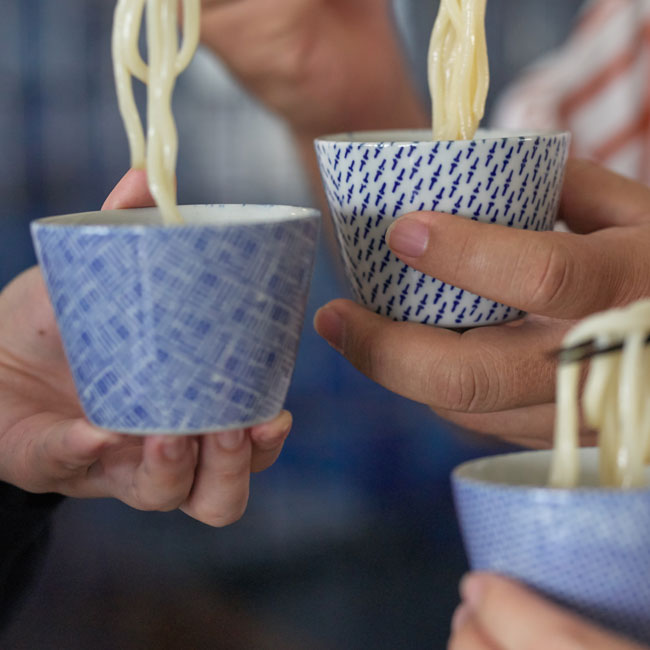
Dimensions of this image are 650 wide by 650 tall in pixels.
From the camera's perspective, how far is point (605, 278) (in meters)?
0.55

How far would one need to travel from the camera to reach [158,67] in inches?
18.5

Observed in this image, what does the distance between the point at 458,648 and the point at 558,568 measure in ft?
0.17

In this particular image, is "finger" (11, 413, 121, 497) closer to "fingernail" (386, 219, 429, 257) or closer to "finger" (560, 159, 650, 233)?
"fingernail" (386, 219, 429, 257)

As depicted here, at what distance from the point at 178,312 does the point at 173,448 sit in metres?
0.08

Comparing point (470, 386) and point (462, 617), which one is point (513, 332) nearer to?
point (470, 386)

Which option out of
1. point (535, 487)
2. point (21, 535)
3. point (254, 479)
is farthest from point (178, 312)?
point (254, 479)

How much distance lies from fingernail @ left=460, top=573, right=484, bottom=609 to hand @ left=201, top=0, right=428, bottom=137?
0.85 meters

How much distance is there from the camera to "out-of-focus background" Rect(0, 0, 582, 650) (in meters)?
0.56

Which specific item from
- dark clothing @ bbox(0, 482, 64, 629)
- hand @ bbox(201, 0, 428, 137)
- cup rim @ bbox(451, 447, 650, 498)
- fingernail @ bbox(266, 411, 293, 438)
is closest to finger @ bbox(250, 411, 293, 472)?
fingernail @ bbox(266, 411, 293, 438)

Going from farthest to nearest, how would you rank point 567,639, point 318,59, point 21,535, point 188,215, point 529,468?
point 318,59 < point 21,535 < point 188,215 < point 529,468 < point 567,639

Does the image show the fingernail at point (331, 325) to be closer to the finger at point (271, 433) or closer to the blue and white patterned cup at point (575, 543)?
the finger at point (271, 433)

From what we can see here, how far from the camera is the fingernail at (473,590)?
36 centimetres

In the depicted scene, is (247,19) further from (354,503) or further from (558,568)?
(558,568)

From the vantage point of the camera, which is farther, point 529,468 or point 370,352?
point 370,352
